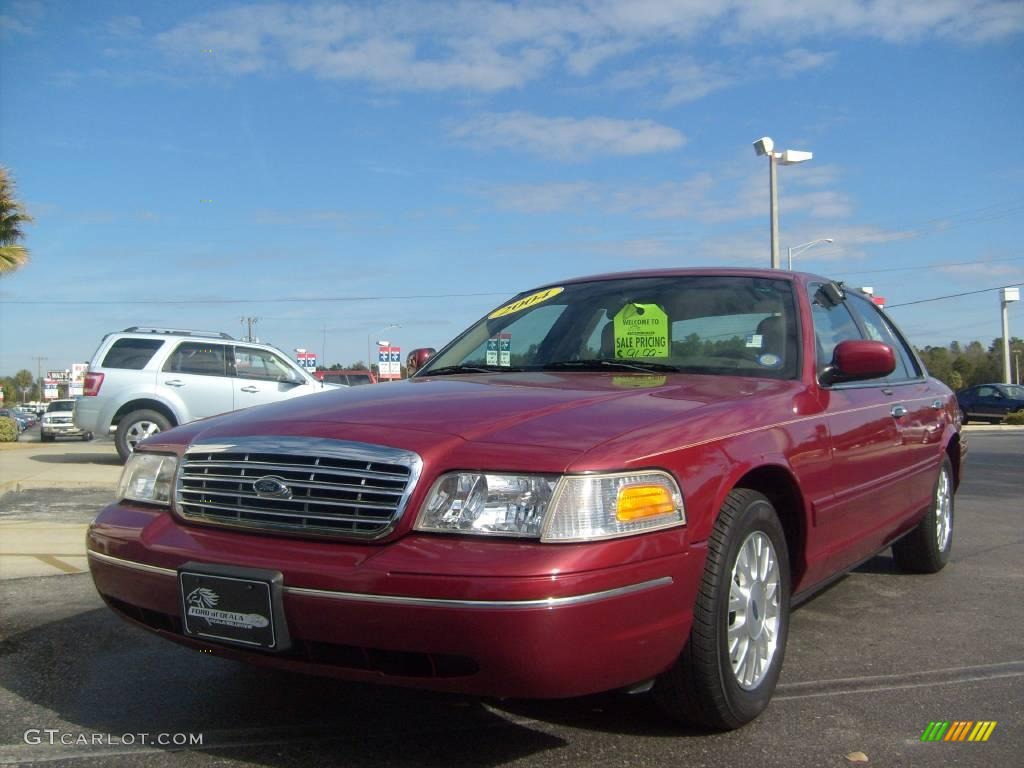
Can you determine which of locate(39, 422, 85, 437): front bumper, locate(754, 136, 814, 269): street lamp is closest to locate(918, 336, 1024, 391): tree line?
locate(754, 136, 814, 269): street lamp

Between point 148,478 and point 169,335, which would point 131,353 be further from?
point 148,478

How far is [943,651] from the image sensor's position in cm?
398

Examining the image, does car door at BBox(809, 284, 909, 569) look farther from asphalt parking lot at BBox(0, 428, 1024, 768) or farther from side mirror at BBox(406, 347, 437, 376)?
side mirror at BBox(406, 347, 437, 376)

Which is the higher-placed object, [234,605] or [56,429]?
[234,605]

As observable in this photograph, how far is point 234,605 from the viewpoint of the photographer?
2654mm

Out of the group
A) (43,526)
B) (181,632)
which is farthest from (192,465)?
(43,526)

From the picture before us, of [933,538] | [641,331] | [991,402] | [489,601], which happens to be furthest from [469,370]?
[991,402]

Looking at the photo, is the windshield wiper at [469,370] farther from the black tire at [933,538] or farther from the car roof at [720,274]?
the black tire at [933,538]

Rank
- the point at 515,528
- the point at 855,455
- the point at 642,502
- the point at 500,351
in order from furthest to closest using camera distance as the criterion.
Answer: the point at 500,351 → the point at 855,455 → the point at 642,502 → the point at 515,528

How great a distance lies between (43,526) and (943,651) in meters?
6.35

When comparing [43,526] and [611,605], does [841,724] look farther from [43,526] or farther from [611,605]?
[43,526]

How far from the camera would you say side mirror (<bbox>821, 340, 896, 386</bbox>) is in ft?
12.3

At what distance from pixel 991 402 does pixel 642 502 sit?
35.8m

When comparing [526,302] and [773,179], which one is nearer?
[526,302]
